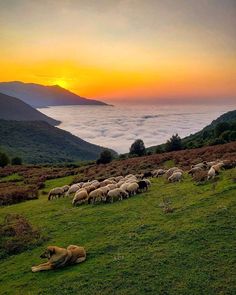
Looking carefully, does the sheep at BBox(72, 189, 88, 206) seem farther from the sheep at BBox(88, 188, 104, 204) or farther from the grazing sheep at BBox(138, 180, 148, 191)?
the grazing sheep at BBox(138, 180, 148, 191)

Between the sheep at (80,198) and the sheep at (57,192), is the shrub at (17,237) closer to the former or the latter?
the sheep at (80,198)

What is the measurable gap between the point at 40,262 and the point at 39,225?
4861 mm

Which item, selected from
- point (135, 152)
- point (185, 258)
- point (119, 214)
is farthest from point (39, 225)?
point (135, 152)

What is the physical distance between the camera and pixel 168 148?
217 feet

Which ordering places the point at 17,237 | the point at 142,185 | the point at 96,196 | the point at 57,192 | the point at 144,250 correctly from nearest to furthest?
the point at 144,250 < the point at 17,237 < the point at 96,196 < the point at 142,185 < the point at 57,192

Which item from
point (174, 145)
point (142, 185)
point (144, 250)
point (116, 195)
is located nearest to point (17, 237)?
point (144, 250)

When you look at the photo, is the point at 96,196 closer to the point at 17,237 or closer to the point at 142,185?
the point at 142,185

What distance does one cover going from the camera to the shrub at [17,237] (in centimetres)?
1423

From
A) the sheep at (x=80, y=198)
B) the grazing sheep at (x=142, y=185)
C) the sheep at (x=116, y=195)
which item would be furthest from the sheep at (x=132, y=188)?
the sheep at (x=80, y=198)

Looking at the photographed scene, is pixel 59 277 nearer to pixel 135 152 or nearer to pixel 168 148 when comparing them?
pixel 168 148

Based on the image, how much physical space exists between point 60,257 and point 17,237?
426 cm

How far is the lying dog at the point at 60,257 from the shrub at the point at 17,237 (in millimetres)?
2629

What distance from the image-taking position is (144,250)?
11688 mm

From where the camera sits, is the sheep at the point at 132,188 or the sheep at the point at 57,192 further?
the sheep at the point at 57,192
